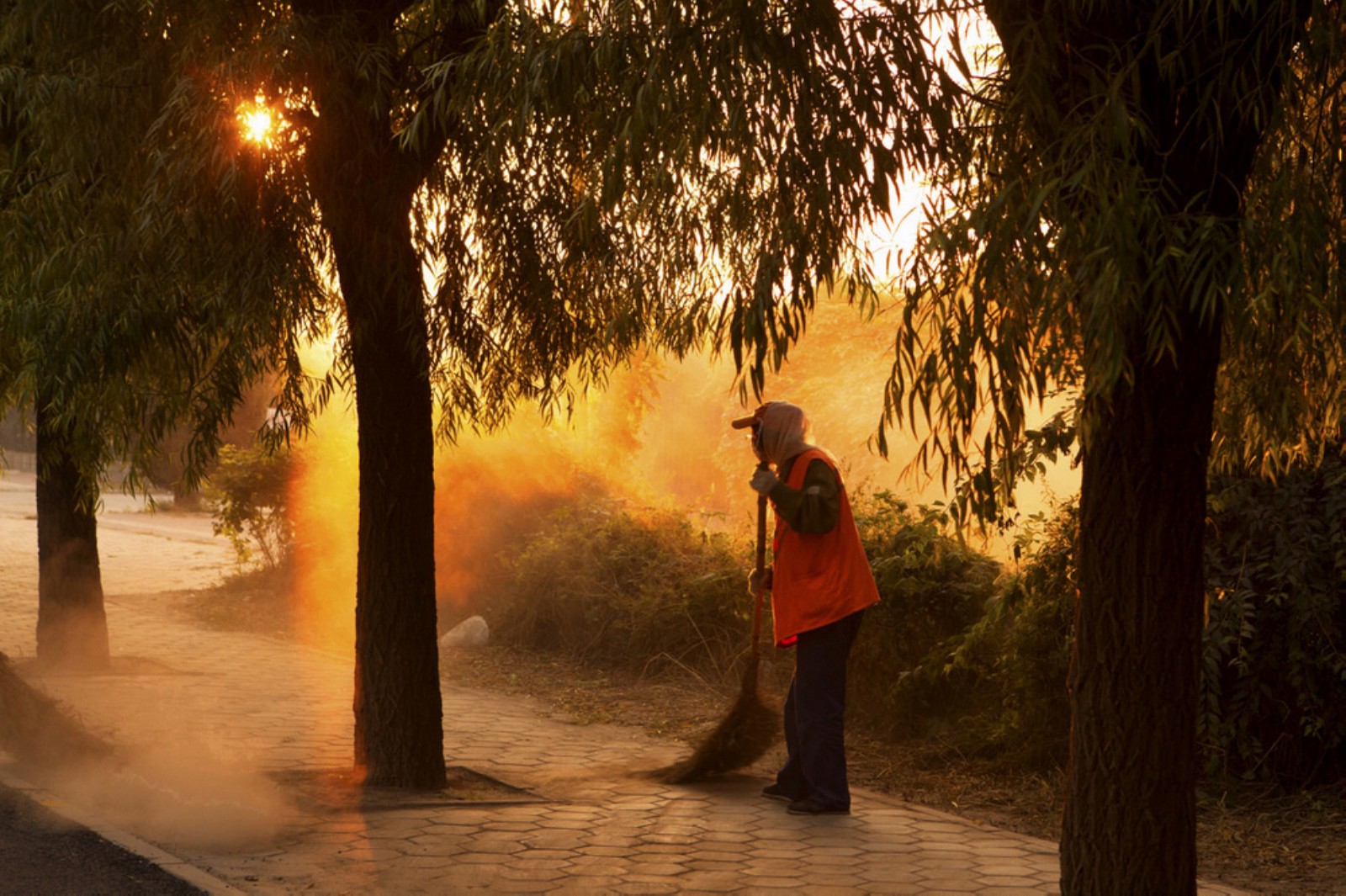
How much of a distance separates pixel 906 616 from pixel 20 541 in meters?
22.8

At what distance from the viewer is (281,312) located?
7336 millimetres

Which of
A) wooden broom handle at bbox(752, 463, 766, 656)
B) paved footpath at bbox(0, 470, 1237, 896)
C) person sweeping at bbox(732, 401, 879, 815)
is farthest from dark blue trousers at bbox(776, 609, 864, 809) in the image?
wooden broom handle at bbox(752, 463, 766, 656)

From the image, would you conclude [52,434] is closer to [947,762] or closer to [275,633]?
[275,633]

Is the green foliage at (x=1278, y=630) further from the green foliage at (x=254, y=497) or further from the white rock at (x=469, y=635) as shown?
the green foliage at (x=254, y=497)

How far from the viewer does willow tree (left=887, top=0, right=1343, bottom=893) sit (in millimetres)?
3736

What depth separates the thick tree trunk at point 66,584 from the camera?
11492 millimetres

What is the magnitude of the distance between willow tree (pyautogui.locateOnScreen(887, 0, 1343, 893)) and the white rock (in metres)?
10.3

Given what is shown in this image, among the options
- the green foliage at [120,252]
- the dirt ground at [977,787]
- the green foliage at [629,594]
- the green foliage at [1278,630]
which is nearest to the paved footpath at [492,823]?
the dirt ground at [977,787]

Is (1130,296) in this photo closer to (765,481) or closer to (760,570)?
(765,481)

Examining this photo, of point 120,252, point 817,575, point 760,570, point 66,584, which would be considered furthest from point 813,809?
point 66,584

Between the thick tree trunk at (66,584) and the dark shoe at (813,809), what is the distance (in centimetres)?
698

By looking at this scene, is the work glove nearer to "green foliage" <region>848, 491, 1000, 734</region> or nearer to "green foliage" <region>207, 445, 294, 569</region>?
"green foliage" <region>848, 491, 1000, 734</region>

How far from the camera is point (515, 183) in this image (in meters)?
7.82

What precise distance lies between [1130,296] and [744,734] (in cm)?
458
